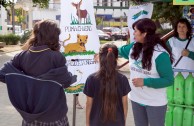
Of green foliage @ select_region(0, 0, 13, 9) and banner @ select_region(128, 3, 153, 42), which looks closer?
banner @ select_region(128, 3, 153, 42)

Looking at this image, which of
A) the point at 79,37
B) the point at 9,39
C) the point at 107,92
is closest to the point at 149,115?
the point at 107,92

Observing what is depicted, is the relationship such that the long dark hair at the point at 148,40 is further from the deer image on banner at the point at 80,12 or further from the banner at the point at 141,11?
the banner at the point at 141,11

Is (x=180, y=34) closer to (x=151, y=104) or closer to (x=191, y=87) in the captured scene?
(x=191, y=87)

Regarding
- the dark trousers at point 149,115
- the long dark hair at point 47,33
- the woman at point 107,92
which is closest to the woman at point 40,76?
the long dark hair at point 47,33

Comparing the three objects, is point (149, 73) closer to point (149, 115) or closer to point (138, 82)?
point (138, 82)

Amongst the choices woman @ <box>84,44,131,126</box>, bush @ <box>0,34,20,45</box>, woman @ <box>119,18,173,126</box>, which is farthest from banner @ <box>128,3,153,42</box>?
bush @ <box>0,34,20,45</box>

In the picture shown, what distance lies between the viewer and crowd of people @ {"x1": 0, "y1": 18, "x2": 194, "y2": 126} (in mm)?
2922

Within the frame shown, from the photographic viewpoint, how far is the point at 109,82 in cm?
305

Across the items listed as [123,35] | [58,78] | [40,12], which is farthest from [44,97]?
[40,12]

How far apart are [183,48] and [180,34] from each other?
0.69ft

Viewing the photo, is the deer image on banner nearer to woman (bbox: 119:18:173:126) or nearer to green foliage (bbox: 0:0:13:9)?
woman (bbox: 119:18:173:126)

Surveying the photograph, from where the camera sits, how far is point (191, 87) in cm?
462

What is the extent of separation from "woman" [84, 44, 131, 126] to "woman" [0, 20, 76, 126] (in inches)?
11.4

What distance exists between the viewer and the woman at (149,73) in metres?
3.41
